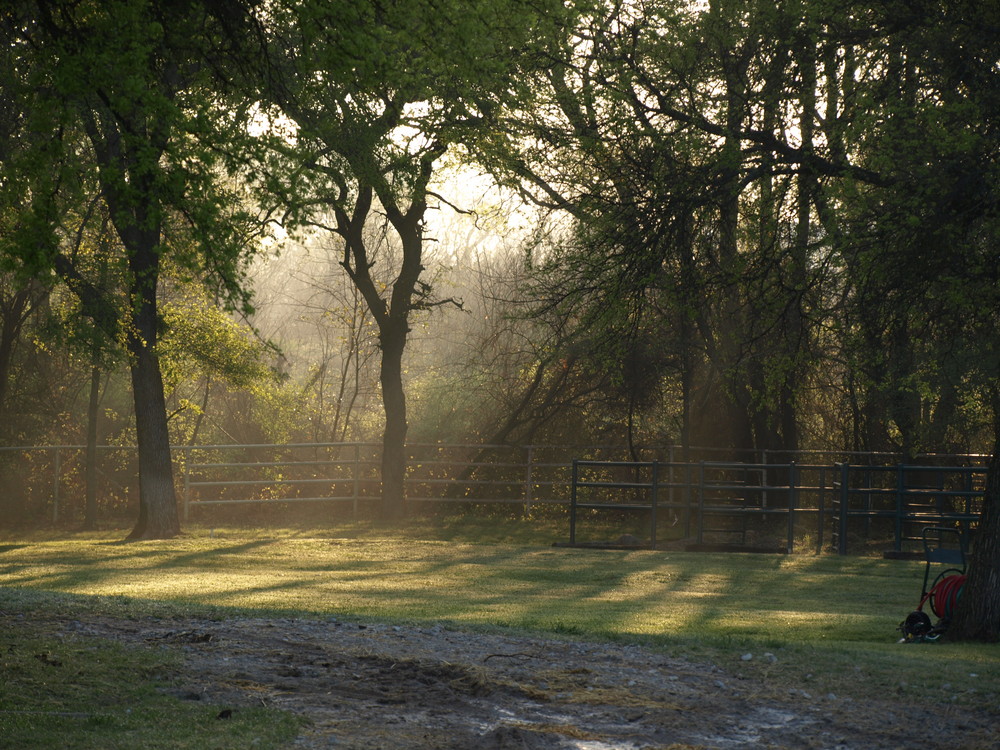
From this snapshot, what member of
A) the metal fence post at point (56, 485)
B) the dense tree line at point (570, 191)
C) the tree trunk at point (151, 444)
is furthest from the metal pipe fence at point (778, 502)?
the metal fence post at point (56, 485)

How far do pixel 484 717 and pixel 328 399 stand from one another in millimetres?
25041

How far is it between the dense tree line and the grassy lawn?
1813 mm

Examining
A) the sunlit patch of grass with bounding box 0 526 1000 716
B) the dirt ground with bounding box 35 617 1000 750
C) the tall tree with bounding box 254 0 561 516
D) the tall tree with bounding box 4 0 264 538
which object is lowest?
the sunlit patch of grass with bounding box 0 526 1000 716

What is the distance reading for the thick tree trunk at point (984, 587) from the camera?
27.3ft

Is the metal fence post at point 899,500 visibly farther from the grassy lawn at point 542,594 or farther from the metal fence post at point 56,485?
the metal fence post at point 56,485

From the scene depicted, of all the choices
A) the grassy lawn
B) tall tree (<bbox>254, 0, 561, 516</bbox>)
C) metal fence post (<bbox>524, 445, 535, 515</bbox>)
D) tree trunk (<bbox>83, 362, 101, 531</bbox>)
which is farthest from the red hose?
tree trunk (<bbox>83, 362, 101, 531</bbox>)

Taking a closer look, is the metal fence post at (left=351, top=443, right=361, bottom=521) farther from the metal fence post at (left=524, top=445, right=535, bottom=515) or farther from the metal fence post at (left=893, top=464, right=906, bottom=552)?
the metal fence post at (left=893, top=464, right=906, bottom=552)

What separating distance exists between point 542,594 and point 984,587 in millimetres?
4703

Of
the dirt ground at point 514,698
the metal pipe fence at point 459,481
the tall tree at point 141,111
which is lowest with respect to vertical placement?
the dirt ground at point 514,698

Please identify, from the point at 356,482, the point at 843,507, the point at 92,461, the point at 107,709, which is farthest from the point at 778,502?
the point at 107,709

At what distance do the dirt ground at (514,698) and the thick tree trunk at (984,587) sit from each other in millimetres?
2597

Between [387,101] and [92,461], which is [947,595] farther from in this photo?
[92,461]

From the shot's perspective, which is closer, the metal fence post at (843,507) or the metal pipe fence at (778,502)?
the metal fence post at (843,507)

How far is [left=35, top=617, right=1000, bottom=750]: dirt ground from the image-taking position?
209 inches
